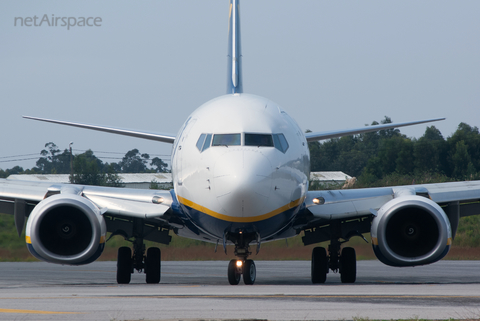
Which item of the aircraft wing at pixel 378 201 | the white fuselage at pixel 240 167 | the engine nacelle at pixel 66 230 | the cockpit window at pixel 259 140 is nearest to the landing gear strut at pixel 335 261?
the aircraft wing at pixel 378 201

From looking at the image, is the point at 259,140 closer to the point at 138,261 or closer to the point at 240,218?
the point at 240,218

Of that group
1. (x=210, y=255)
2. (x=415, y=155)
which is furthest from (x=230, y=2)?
(x=415, y=155)

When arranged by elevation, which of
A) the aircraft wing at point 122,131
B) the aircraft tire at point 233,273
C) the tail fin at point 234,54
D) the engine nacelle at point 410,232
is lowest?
the aircraft tire at point 233,273

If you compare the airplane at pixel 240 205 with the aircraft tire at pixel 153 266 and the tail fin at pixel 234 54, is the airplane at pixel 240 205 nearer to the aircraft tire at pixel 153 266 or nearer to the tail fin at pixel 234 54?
the aircraft tire at pixel 153 266

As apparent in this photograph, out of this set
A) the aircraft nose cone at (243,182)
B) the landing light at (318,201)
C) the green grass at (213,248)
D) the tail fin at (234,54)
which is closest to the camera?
the aircraft nose cone at (243,182)

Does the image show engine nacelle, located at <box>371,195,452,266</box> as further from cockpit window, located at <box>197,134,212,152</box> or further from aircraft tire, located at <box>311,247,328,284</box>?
cockpit window, located at <box>197,134,212,152</box>

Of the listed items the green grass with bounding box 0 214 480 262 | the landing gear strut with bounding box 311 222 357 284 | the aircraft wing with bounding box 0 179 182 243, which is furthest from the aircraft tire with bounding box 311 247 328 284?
the green grass with bounding box 0 214 480 262

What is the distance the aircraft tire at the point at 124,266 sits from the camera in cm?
1594

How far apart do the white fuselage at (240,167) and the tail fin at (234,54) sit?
4.04 m

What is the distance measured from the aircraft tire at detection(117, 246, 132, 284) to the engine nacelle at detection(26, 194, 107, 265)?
193 cm

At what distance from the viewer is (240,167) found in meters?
11.8

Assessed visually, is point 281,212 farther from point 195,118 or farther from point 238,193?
point 195,118

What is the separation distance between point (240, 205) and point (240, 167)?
27.2 inches

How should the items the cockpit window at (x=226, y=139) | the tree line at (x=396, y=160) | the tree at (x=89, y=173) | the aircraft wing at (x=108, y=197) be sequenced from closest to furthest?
the cockpit window at (x=226, y=139)
the aircraft wing at (x=108, y=197)
the tree line at (x=396, y=160)
the tree at (x=89, y=173)
